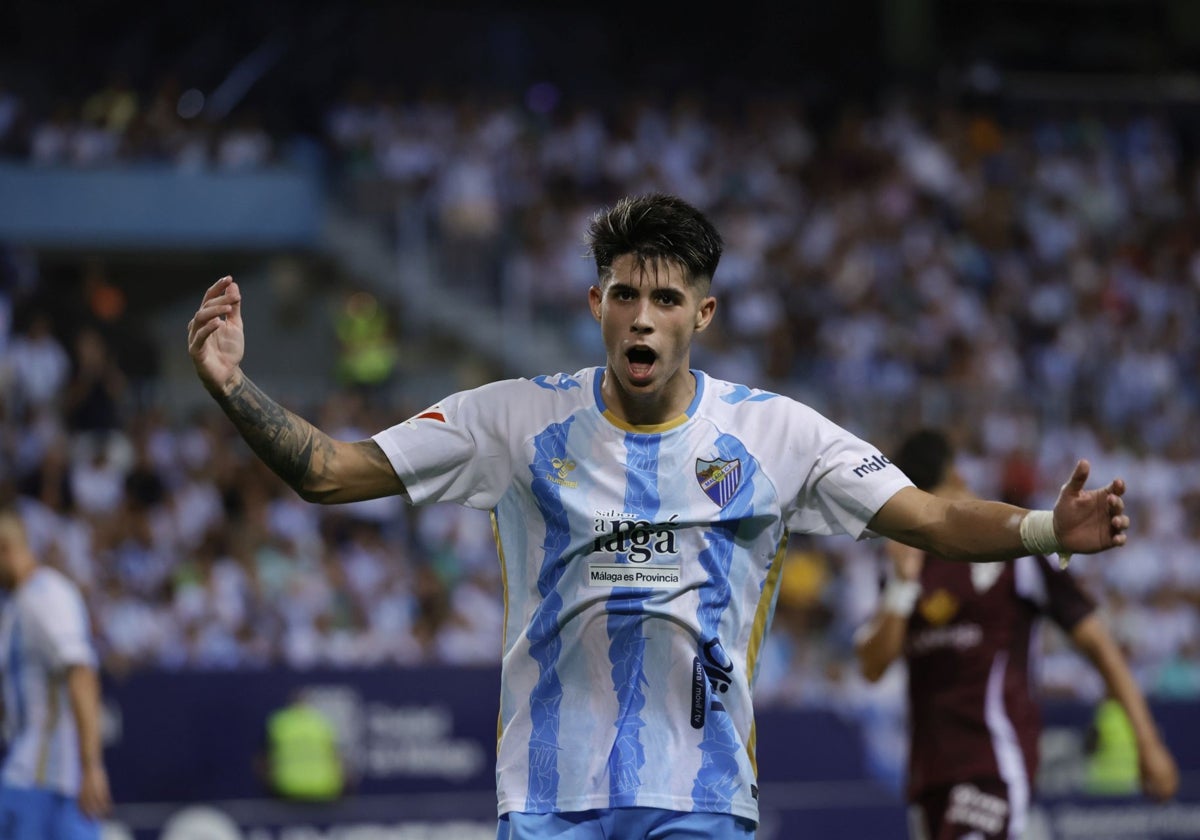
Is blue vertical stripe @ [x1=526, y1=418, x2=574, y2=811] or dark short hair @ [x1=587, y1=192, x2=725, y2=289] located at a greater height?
dark short hair @ [x1=587, y1=192, x2=725, y2=289]

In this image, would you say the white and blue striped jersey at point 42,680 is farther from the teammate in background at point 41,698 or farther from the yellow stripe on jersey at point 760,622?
the yellow stripe on jersey at point 760,622

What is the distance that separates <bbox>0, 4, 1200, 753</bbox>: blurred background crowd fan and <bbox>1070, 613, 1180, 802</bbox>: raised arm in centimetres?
481

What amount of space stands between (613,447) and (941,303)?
1502 centimetres

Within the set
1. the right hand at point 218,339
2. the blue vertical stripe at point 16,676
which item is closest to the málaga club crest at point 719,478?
the right hand at point 218,339

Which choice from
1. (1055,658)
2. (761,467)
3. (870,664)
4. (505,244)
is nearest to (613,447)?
(761,467)

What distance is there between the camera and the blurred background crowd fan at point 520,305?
13117 mm

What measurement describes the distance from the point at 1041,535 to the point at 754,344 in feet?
43.6

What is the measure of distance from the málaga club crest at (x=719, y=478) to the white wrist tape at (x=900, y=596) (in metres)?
2.52

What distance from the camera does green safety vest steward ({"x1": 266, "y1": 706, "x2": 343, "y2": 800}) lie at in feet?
34.6

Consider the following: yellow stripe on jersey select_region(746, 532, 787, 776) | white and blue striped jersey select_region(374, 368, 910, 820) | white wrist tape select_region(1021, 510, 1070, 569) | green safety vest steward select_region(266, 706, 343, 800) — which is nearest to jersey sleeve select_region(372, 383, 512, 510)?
white and blue striped jersey select_region(374, 368, 910, 820)

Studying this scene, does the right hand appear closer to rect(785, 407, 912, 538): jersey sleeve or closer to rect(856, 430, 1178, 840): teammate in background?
rect(785, 407, 912, 538): jersey sleeve

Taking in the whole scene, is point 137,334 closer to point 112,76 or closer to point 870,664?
point 112,76

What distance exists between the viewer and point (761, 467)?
4.50 meters

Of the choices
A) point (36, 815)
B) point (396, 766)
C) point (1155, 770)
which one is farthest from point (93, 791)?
point (1155, 770)
